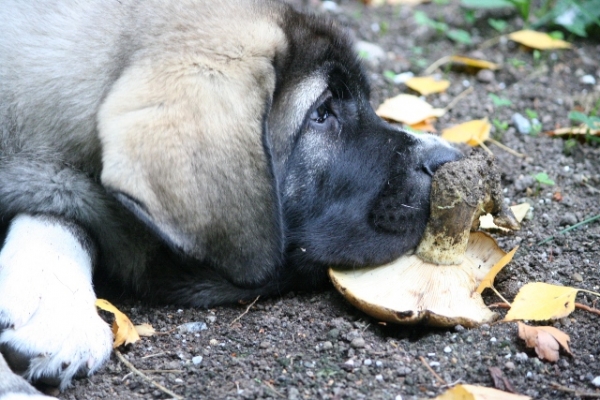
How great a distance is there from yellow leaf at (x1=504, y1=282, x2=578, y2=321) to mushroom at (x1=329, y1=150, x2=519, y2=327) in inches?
3.4

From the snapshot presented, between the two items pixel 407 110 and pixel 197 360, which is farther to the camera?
pixel 407 110

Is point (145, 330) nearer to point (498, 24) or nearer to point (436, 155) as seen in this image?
point (436, 155)

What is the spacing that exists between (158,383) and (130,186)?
61 centimetres

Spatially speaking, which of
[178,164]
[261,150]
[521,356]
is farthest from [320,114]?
[521,356]

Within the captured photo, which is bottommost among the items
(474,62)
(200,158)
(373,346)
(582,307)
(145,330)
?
(145,330)

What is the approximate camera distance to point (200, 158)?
2363 mm

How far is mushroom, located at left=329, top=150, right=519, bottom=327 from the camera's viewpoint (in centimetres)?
254

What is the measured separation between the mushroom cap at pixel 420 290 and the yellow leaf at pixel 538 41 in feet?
7.70

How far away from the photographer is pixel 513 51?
494 centimetres

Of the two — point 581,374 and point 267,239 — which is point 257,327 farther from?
point 581,374

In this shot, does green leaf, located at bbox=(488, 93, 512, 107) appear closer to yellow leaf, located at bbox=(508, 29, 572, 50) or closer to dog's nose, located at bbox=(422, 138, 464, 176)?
yellow leaf, located at bbox=(508, 29, 572, 50)

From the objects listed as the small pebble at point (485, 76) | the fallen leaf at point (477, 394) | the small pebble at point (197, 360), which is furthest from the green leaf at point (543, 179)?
the small pebble at point (197, 360)

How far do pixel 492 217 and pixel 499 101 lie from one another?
1279 mm

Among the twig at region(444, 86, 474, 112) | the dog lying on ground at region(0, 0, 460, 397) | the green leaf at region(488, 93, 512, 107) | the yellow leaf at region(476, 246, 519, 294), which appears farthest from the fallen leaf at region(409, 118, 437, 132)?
the yellow leaf at region(476, 246, 519, 294)
